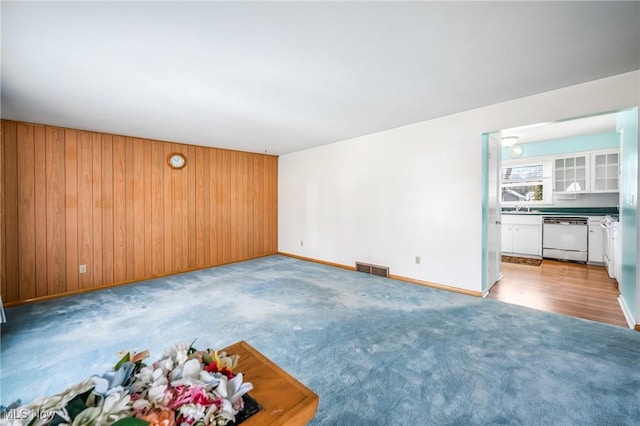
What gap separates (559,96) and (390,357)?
10.2ft

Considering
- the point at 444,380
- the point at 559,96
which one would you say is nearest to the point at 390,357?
the point at 444,380

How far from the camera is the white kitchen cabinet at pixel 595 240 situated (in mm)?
4877

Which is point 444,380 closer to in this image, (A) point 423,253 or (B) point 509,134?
(A) point 423,253

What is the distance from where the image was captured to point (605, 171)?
515cm

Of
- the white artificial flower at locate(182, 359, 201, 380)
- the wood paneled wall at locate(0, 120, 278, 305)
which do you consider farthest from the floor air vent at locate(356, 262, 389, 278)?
the white artificial flower at locate(182, 359, 201, 380)

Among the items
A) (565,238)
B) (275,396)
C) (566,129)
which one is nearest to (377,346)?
(275,396)

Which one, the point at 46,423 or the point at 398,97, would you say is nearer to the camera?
the point at 46,423

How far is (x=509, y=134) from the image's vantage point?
4.88 metres

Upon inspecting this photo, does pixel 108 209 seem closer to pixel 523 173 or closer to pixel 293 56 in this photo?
pixel 293 56

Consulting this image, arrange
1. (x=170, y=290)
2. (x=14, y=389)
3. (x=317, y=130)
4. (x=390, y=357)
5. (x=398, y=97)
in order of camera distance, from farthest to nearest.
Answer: (x=317, y=130), (x=170, y=290), (x=398, y=97), (x=390, y=357), (x=14, y=389)

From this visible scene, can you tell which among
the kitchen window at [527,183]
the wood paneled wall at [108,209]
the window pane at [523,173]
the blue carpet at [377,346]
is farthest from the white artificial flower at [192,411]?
the window pane at [523,173]

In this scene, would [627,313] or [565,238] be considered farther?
[565,238]

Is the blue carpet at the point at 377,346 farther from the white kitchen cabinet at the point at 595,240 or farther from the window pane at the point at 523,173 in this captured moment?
the window pane at the point at 523,173

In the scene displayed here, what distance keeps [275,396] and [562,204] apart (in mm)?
7207
